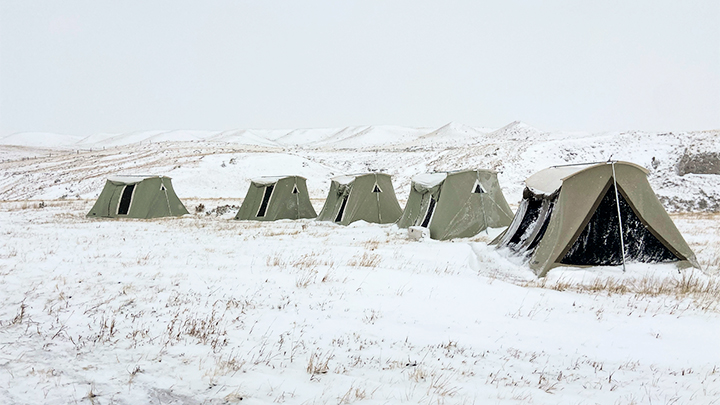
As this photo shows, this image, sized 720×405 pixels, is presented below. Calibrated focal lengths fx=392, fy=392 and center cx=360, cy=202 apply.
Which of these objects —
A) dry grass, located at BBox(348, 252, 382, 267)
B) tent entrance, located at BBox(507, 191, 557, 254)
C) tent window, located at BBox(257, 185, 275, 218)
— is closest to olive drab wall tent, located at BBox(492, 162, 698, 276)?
tent entrance, located at BBox(507, 191, 557, 254)

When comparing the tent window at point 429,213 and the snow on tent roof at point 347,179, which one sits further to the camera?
the snow on tent roof at point 347,179

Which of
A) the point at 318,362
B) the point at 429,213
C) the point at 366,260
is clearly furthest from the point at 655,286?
the point at 429,213

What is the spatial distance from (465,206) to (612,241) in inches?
192

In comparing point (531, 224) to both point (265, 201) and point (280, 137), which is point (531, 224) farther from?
point (280, 137)

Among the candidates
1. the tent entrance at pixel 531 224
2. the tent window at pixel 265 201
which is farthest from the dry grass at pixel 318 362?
the tent window at pixel 265 201

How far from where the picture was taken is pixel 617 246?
23.9 feet

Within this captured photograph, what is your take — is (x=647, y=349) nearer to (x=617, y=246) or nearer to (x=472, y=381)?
(x=472, y=381)

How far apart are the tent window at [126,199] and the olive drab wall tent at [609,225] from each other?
681 inches

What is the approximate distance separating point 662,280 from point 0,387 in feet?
27.8

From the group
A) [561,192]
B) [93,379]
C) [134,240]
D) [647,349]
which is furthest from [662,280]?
[134,240]

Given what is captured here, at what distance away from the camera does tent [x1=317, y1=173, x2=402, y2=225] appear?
15547 mm

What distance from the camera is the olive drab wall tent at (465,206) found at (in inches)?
464

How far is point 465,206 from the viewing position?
1192 cm

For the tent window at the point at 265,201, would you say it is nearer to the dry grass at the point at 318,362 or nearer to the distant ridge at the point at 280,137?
the dry grass at the point at 318,362
